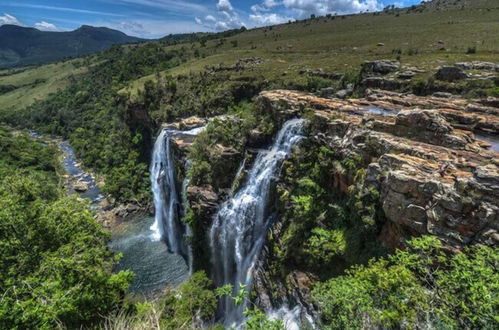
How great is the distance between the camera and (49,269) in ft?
41.7

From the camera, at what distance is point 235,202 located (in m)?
29.4

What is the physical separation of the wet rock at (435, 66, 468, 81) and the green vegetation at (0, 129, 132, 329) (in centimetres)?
4443

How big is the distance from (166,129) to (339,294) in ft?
150

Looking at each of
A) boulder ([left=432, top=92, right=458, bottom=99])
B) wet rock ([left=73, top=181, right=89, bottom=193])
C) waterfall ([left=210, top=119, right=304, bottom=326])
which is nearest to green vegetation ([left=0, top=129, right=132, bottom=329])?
waterfall ([left=210, top=119, right=304, bottom=326])

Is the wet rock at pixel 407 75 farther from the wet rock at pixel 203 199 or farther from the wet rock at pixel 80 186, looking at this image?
the wet rock at pixel 80 186

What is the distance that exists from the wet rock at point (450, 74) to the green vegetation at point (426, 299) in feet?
108

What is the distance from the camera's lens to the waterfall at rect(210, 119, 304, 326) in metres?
27.6

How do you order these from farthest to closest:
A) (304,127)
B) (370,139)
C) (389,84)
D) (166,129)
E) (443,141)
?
(166,129) → (389,84) → (304,127) → (370,139) → (443,141)

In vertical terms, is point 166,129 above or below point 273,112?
below

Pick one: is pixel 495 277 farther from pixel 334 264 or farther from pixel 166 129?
pixel 166 129

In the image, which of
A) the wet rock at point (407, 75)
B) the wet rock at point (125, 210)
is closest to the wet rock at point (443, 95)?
the wet rock at point (407, 75)

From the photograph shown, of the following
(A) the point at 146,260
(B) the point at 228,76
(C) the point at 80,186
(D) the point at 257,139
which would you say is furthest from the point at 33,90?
(D) the point at 257,139

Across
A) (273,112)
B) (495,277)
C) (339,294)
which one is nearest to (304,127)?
(273,112)

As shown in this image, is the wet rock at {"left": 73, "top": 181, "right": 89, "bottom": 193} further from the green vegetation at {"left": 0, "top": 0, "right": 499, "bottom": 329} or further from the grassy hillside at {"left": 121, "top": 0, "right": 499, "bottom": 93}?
the grassy hillside at {"left": 121, "top": 0, "right": 499, "bottom": 93}
